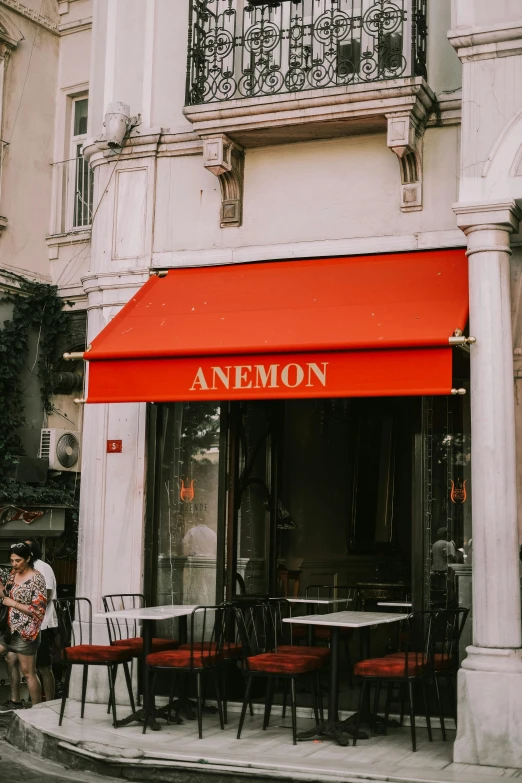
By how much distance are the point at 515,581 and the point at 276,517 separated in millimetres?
3574

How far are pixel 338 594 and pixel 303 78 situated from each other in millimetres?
6748

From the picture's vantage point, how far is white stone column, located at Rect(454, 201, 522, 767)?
706 cm

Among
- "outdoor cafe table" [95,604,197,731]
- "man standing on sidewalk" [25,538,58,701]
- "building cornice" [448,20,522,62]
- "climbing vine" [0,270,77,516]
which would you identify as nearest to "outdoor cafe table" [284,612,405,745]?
"outdoor cafe table" [95,604,197,731]

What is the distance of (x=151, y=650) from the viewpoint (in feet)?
27.9

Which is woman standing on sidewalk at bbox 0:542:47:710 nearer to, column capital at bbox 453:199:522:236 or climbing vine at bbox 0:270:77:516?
climbing vine at bbox 0:270:77:516

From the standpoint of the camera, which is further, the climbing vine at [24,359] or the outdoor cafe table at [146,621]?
the climbing vine at [24,359]

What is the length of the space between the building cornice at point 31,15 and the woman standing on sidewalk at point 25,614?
7.90 metres

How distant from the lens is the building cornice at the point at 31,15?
13.7 meters

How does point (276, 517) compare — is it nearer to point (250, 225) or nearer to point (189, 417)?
point (189, 417)

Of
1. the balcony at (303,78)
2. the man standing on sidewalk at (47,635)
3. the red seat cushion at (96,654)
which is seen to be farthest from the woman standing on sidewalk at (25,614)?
the balcony at (303,78)

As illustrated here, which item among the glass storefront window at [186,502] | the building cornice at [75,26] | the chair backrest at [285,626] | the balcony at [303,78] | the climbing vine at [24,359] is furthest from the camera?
the building cornice at [75,26]

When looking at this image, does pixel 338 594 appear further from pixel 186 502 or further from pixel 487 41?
pixel 487 41

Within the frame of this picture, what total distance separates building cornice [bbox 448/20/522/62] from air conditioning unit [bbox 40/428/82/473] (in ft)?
25.0

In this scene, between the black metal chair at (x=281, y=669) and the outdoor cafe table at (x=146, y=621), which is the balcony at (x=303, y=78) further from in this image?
the black metal chair at (x=281, y=669)
